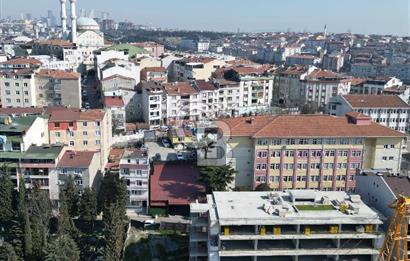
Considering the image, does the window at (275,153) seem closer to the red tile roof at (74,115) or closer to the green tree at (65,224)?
the red tile roof at (74,115)

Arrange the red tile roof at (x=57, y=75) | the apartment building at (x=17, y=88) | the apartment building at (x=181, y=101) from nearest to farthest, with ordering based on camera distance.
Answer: the apartment building at (x=17, y=88)
the red tile roof at (x=57, y=75)
the apartment building at (x=181, y=101)

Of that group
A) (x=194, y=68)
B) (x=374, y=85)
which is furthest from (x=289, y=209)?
(x=374, y=85)

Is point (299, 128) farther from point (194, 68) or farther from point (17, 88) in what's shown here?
point (194, 68)

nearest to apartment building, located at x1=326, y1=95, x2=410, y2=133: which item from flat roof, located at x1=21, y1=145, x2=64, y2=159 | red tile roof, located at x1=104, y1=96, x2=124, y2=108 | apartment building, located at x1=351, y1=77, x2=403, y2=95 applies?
apartment building, located at x1=351, y1=77, x2=403, y2=95

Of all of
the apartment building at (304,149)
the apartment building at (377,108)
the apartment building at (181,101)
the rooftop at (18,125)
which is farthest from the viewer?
the apartment building at (181,101)

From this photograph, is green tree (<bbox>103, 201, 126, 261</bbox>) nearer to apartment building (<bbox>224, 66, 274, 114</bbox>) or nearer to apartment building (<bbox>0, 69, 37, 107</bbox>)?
apartment building (<bbox>0, 69, 37, 107</bbox>)

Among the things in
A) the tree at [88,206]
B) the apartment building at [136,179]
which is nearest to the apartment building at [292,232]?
the apartment building at [136,179]
